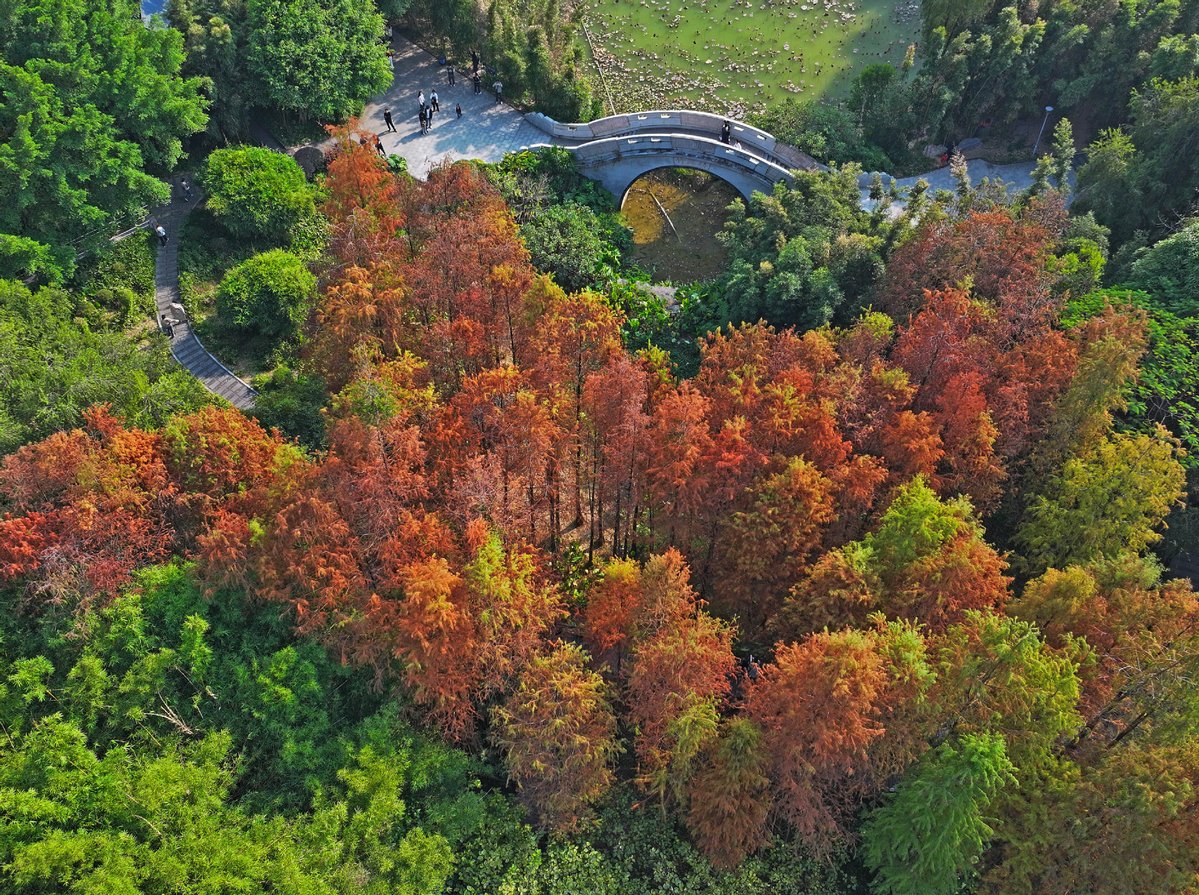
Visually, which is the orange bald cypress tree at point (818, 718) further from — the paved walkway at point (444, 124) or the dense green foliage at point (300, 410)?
the paved walkway at point (444, 124)

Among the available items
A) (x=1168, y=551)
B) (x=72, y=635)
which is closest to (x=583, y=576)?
(x=72, y=635)

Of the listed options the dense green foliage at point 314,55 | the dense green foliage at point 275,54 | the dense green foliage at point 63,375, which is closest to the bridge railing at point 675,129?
the dense green foliage at point 314,55

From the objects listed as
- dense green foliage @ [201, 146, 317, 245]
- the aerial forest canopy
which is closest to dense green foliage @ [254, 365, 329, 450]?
the aerial forest canopy

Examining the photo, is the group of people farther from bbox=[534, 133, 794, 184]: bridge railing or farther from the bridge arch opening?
the bridge arch opening

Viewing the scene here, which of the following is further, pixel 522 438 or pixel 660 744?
pixel 522 438

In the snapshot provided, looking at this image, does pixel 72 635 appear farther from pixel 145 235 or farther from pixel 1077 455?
pixel 1077 455

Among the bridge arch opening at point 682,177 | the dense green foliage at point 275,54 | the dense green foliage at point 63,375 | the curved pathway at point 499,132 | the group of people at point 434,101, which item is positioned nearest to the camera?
A: the dense green foliage at point 63,375
